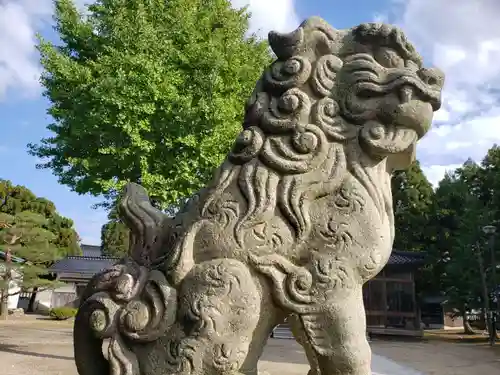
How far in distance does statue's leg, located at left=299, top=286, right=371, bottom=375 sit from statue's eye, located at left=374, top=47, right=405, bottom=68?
1.21m

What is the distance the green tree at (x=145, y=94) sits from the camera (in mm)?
8727

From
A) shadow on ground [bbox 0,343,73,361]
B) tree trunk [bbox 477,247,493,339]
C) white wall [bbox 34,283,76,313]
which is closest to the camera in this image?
shadow on ground [bbox 0,343,73,361]

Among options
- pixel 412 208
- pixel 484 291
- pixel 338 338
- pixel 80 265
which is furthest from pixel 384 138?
pixel 80 265

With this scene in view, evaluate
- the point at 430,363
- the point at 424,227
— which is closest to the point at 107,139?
the point at 430,363

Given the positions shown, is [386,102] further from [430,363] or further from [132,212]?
[430,363]

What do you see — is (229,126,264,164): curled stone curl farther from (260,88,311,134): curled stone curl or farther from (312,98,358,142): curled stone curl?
(312,98,358,142): curled stone curl

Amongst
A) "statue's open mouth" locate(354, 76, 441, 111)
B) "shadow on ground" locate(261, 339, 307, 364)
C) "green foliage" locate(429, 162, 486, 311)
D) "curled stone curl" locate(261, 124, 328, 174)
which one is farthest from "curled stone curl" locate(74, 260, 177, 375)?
"green foliage" locate(429, 162, 486, 311)

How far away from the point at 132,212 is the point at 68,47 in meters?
8.57

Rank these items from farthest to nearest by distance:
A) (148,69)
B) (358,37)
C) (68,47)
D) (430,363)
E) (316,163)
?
(430,363) → (68,47) → (148,69) → (358,37) → (316,163)

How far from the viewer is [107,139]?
905cm

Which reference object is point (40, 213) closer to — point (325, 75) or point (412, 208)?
point (412, 208)

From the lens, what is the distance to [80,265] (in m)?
30.9

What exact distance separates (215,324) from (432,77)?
5.52 ft

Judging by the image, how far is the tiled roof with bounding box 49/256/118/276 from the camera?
29.4 metres
